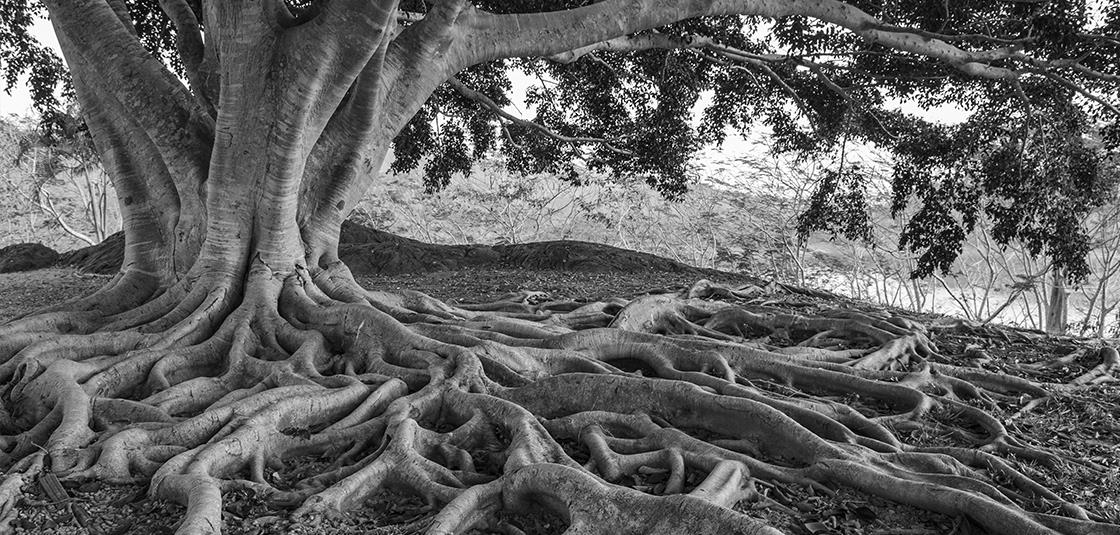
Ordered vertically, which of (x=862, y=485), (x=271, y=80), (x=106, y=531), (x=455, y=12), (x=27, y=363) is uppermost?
(x=455, y=12)

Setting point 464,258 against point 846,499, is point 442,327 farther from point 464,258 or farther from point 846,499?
point 464,258

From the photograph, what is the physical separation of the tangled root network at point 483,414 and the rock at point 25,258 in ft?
28.8

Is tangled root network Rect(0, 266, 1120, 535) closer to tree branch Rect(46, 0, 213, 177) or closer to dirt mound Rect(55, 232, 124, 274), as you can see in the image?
tree branch Rect(46, 0, 213, 177)

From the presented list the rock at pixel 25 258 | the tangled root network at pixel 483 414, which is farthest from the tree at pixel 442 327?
the rock at pixel 25 258

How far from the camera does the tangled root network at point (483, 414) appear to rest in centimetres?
287

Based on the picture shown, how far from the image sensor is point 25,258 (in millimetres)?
12695

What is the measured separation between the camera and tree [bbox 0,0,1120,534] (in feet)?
10.2

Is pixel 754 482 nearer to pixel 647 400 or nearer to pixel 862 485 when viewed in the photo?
pixel 862 485

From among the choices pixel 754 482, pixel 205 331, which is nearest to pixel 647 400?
pixel 754 482

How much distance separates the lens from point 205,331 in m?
4.93

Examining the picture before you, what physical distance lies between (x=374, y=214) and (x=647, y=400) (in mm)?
22232

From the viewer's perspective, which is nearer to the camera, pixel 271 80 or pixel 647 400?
pixel 647 400

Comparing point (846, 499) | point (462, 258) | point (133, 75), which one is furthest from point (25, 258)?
point (846, 499)

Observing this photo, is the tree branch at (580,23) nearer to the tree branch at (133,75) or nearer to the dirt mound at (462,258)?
the tree branch at (133,75)
